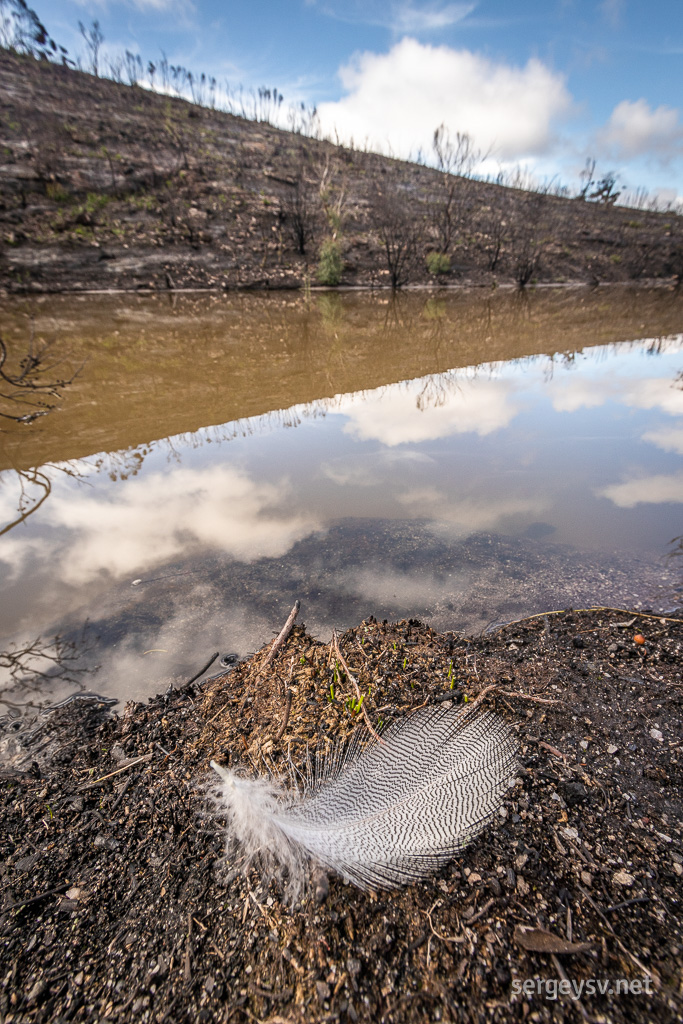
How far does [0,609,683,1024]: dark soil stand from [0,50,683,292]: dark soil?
26.3m

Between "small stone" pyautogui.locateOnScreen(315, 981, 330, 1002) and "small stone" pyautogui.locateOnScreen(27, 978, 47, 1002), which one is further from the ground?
"small stone" pyautogui.locateOnScreen(315, 981, 330, 1002)

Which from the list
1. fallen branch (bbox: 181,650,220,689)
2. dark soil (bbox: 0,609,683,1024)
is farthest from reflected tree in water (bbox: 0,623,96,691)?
fallen branch (bbox: 181,650,220,689)

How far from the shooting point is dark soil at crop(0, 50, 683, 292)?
79.1 feet

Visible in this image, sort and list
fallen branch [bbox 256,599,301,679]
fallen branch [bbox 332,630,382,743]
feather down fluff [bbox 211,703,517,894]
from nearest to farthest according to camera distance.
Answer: feather down fluff [bbox 211,703,517,894], fallen branch [bbox 332,630,382,743], fallen branch [bbox 256,599,301,679]

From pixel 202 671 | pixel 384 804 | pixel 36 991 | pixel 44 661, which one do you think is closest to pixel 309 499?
pixel 202 671

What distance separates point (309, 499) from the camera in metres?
5.12

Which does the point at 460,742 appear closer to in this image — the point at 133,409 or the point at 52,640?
the point at 52,640

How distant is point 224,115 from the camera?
159ft

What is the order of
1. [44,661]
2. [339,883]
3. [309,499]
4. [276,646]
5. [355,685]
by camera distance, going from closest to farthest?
[339,883] < [355,685] < [276,646] < [44,661] < [309,499]

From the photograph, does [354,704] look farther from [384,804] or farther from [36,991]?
[36,991]

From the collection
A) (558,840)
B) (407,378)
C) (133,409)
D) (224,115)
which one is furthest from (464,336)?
(224,115)

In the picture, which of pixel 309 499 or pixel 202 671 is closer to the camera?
pixel 202 671

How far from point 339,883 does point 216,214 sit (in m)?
35.8

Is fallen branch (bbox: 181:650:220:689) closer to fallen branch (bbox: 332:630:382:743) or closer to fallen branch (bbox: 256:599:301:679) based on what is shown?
fallen branch (bbox: 256:599:301:679)
